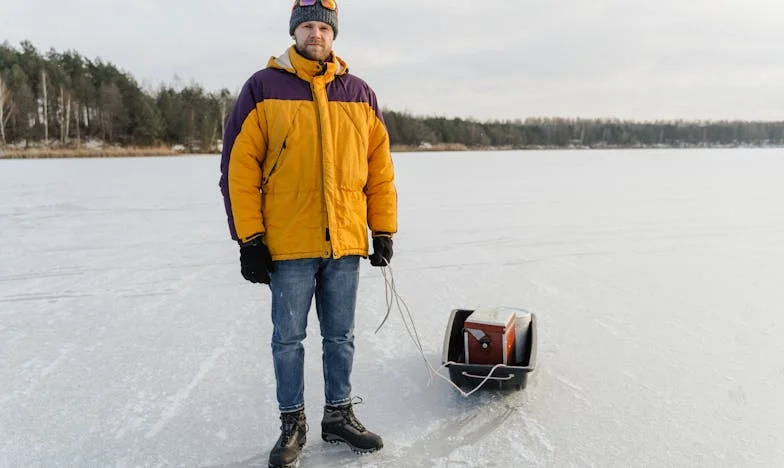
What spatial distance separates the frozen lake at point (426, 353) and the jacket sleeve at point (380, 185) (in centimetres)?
92

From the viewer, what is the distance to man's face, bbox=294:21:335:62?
211cm

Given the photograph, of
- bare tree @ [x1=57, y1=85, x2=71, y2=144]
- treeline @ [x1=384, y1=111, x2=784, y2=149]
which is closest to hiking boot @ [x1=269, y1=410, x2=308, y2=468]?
bare tree @ [x1=57, y1=85, x2=71, y2=144]

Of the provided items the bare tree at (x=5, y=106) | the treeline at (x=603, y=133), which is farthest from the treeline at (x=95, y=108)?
the treeline at (x=603, y=133)

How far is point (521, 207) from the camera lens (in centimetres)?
1029

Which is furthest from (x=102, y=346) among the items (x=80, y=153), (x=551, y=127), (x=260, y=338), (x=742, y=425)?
(x=551, y=127)

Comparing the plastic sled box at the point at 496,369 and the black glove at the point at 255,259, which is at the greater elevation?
the black glove at the point at 255,259

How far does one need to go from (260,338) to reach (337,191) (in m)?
1.77

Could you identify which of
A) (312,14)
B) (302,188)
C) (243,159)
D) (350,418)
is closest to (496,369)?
(350,418)

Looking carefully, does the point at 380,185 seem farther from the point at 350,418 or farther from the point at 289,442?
the point at 289,442

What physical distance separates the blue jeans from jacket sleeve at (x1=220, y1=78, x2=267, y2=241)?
0.22 meters

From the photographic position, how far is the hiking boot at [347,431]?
232cm

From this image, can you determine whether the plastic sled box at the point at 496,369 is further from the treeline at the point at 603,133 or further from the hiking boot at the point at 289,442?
the treeline at the point at 603,133

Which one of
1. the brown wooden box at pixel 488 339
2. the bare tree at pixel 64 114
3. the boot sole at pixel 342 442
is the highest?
the bare tree at pixel 64 114

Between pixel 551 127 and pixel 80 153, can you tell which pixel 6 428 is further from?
pixel 551 127
